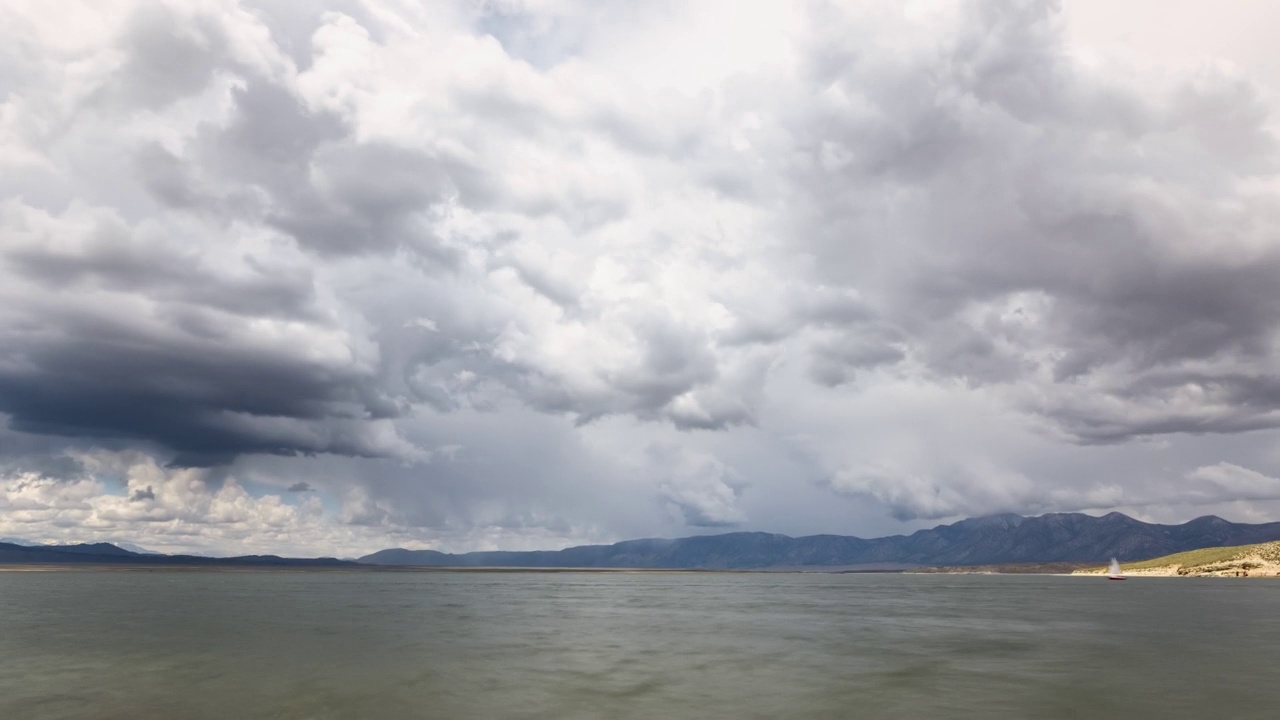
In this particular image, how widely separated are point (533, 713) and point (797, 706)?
51.6ft

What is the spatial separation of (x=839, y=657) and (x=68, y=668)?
63371 mm

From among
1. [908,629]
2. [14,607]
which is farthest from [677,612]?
[14,607]

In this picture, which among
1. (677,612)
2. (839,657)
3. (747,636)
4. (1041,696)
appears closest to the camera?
(1041,696)

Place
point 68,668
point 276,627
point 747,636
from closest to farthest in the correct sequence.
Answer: point 68,668 < point 747,636 < point 276,627

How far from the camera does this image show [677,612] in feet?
456

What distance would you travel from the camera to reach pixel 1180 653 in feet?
245

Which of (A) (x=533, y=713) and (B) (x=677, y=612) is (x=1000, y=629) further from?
(A) (x=533, y=713)

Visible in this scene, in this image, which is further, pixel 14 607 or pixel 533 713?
pixel 14 607

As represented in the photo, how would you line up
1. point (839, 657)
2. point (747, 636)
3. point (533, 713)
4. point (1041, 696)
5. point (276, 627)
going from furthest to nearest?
point (276, 627), point (747, 636), point (839, 657), point (1041, 696), point (533, 713)

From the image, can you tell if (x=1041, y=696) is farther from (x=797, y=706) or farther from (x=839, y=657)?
(x=839, y=657)

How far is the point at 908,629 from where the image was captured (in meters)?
103

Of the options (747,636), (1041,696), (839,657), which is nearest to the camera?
(1041,696)

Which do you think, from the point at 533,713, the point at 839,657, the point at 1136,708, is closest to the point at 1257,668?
the point at 1136,708

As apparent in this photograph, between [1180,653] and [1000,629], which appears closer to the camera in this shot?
[1180,653]
